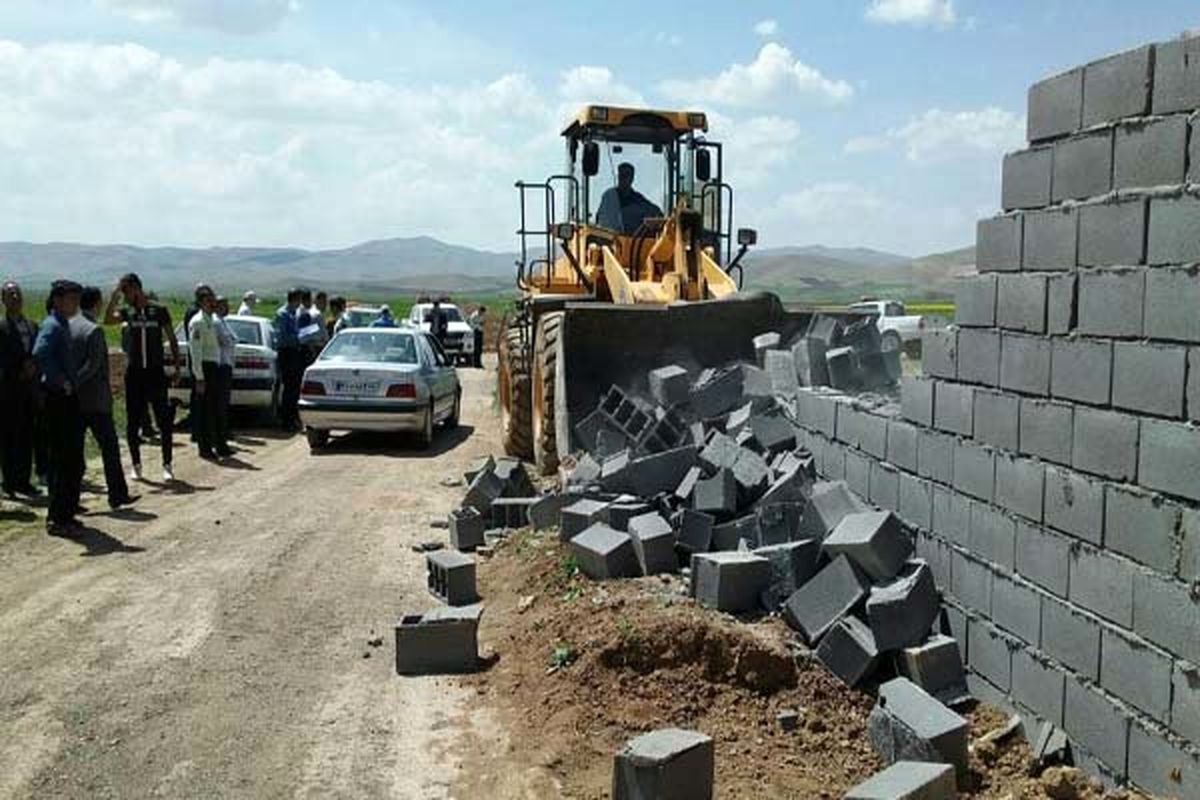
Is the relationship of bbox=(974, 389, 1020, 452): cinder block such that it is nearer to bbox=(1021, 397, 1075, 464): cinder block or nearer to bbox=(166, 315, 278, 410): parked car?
bbox=(1021, 397, 1075, 464): cinder block

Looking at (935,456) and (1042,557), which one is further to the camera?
(935,456)

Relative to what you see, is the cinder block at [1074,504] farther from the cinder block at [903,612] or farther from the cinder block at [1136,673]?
the cinder block at [903,612]

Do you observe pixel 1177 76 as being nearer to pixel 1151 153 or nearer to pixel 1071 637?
pixel 1151 153

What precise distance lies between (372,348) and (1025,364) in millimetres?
10918

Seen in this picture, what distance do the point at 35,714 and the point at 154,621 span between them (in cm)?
145

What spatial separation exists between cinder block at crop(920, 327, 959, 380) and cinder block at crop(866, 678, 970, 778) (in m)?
1.52

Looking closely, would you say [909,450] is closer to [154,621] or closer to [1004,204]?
[1004,204]

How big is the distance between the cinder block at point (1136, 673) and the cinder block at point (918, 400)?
1723 mm

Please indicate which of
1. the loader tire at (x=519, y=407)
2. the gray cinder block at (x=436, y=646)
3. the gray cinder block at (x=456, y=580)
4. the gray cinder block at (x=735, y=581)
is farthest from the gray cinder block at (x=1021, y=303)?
the loader tire at (x=519, y=407)

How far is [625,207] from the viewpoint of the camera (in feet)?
42.8

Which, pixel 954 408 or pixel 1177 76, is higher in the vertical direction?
pixel 1177 76

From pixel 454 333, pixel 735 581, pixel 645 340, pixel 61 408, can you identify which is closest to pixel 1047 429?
pixel 735 581

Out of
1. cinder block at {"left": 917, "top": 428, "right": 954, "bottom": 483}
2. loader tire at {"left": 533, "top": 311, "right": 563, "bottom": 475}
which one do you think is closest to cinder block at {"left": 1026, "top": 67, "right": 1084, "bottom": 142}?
cinder block at {"left": 917, "top": 428, "right": 954, "bottom": 483}

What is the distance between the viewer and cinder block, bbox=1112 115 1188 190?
3715mm
